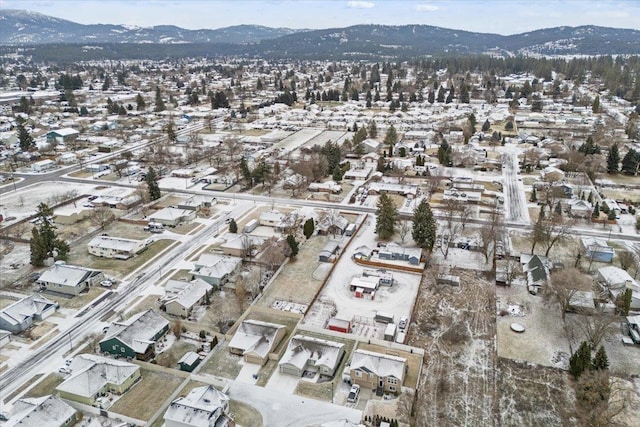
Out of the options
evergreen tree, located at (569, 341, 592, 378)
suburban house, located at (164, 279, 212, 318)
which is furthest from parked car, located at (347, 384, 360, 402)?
suburban house, located at (164, 279, 212, 318)

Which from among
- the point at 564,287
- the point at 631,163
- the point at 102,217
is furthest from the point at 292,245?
the point at 631,163

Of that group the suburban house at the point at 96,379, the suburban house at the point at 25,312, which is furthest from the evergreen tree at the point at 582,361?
the suburban house at the point at 25,312

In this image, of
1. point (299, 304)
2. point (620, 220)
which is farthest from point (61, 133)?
point (620, 220)

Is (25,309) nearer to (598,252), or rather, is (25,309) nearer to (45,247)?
(45,247)

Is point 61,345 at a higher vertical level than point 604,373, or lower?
lower

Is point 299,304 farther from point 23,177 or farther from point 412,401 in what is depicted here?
point 23,177

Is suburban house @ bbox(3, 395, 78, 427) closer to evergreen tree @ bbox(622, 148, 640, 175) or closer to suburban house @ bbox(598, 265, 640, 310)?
suburban house @ bbox(598, 265, 640, 310)
